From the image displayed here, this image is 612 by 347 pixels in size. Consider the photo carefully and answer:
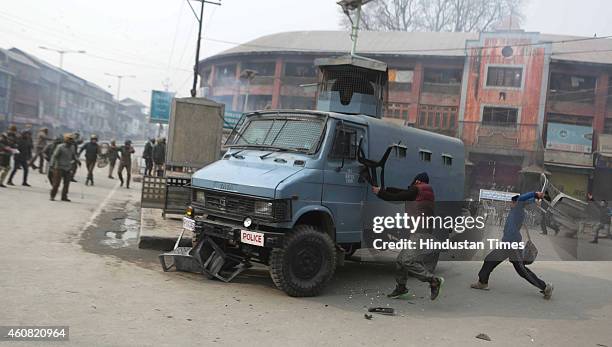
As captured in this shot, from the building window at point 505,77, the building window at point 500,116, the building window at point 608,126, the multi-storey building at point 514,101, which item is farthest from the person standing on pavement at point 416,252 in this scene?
the building window at point 608,126

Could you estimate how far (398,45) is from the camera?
37062 millimetres

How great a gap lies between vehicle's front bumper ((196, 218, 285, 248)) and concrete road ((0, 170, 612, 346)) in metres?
0.66

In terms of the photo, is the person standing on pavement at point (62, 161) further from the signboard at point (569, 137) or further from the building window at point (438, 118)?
the signboard at point (569, 137)

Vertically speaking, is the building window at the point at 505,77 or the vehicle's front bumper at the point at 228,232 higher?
the building window at the point at 505,77

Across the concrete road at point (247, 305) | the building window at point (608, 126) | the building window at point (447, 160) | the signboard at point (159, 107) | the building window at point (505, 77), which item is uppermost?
the building window at point (505, 77)

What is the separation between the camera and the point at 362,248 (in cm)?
744

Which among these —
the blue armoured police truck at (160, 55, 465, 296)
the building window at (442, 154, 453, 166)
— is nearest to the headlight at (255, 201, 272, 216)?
the blue armoured police truck at (160, 55, 465, 296)

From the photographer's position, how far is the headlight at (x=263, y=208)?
592cm

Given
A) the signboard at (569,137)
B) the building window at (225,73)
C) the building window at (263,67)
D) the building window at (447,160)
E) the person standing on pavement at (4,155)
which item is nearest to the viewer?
the building window at (447,160)

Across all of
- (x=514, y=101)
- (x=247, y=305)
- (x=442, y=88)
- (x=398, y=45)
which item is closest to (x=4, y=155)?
(x=247, y=305)

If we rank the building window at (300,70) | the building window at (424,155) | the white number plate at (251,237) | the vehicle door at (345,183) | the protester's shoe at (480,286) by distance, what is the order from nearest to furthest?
the white number plate at (251,237) → the vehicle door at (345,183) → the protester's shoe at (480,286) → the building window at (424,155) → the building window at (300,70)

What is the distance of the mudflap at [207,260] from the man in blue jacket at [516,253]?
3613 mm

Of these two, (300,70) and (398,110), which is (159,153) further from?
(300,70)

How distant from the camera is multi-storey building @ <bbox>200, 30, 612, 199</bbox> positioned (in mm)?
30609
